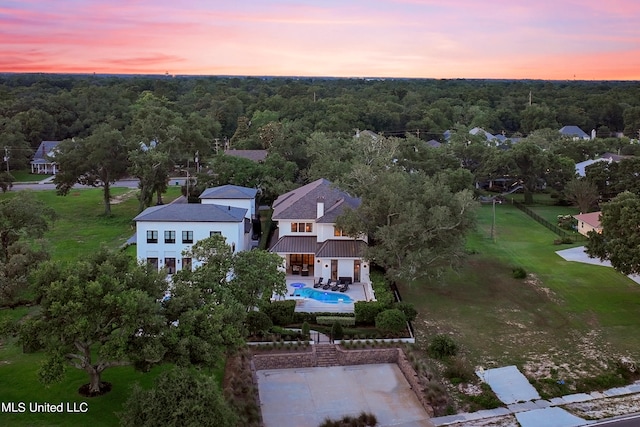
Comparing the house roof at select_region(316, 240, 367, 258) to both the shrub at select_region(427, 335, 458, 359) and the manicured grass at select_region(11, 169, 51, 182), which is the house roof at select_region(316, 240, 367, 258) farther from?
the manicured grass at select_region(11, 169, 51, 182)

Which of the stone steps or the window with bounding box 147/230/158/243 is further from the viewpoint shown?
the window with bounding box 147/230/158/243

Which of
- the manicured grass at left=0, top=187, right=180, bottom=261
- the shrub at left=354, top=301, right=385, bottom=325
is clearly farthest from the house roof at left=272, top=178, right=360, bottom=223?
the manicured grass at left=0, top=187, right=180, bottom=261

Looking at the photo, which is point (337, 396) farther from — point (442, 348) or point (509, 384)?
point (509, 384)

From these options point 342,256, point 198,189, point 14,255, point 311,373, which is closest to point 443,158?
point 198,189

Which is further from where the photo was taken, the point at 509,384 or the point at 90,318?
the point at 509,384

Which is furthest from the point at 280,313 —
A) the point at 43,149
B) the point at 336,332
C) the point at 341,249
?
the point at 43,149

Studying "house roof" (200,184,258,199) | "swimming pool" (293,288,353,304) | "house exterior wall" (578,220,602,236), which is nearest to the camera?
"swimming pool" (293,288,353,304)
